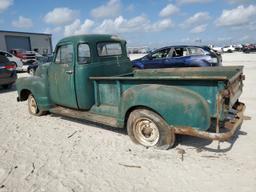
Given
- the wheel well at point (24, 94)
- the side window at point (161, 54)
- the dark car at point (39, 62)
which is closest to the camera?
the wheel well at point (24, 94)

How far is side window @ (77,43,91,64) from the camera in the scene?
16.7 feet

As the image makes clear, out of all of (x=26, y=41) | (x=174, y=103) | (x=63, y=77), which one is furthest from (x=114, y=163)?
(x=26, y=41)

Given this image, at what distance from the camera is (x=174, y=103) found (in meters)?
3.76

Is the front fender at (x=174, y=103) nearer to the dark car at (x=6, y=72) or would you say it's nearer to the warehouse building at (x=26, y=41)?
the dark car at (x=6, y=72)

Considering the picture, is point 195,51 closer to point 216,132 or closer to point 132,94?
point 132,94

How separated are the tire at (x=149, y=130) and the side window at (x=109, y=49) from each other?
1720 millimetres

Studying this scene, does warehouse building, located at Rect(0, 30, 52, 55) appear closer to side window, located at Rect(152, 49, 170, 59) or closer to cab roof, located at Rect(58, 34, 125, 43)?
side window, located at Rect(152, 49, 170, 59)

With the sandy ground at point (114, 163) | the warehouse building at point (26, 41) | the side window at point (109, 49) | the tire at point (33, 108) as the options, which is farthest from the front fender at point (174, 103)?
the warehouse building at point (26, 41)

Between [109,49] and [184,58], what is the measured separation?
5789 millimetres

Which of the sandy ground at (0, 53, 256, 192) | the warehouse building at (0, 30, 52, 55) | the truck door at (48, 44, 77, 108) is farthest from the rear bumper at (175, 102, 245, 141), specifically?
the warehouse building at (0, 30, 52, 55)

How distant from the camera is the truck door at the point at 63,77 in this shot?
5.20 meters

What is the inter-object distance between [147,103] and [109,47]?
6.89 feet

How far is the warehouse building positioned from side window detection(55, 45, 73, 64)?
107ft

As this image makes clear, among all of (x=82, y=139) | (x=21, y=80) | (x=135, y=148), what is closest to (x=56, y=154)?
(x=82, y=139)
